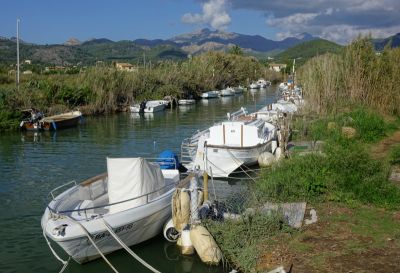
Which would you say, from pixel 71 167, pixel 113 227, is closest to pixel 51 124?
pixel 71 167

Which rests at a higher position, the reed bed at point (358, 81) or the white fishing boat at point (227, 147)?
the reed bed at point (358, 81)

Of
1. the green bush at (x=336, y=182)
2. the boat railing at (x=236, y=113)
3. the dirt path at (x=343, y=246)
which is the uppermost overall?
the boat railing at (x=236, y=113)

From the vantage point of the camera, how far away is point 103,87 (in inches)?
1982

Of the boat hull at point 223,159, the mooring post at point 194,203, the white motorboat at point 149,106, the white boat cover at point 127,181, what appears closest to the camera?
the mooring post at point 194,203

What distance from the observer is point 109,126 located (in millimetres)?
40312

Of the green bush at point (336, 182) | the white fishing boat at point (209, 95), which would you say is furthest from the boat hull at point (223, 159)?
the white fishing boat at point (209, 95)

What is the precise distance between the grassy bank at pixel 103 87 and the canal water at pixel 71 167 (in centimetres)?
260

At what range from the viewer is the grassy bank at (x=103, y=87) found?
41781 millimetres

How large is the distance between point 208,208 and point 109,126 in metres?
28.7

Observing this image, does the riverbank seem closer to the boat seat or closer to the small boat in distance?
the boat seat

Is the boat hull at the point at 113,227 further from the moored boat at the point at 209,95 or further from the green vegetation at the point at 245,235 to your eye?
the moored boat at the point at 209,95

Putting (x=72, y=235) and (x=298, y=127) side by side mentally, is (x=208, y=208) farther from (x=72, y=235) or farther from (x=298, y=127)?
Result: (x=298, y=127)

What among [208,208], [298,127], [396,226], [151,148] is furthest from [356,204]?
[151,148]

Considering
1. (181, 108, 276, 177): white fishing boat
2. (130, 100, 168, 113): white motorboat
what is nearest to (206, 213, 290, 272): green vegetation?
(181, 108, 276, 177): white fishing boat
